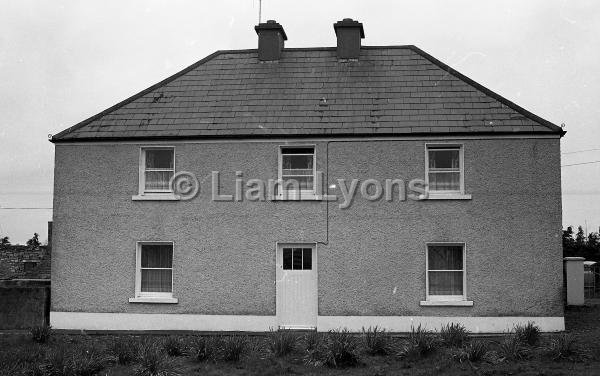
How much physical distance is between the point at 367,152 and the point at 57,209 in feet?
29.2

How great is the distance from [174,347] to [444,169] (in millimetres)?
8993

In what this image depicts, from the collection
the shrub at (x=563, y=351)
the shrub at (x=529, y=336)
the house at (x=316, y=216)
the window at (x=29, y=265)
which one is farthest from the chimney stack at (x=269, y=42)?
the window at (x=29, y=265)

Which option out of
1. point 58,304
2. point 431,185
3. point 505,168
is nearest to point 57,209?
point 58,304

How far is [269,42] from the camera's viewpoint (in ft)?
77.2

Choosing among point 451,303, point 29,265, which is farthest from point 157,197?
point 29,265

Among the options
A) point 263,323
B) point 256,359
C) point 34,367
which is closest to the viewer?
point 34,367

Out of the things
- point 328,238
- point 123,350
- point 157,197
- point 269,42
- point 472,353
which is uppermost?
point 269,42

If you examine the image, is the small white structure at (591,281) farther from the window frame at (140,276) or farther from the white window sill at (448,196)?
the window frame at (140,276)

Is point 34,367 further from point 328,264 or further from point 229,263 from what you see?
point 328,264

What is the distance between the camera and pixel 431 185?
20.3 m

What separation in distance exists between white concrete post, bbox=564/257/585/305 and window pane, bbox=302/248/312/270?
10115 millimetres

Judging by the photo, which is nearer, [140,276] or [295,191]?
[295,191]

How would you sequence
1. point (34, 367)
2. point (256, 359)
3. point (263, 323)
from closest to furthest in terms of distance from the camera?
1. point (34, 367)
2. point (256, 359)
3. point (263, 323)

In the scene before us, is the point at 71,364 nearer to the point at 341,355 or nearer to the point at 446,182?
the point at 341,355
